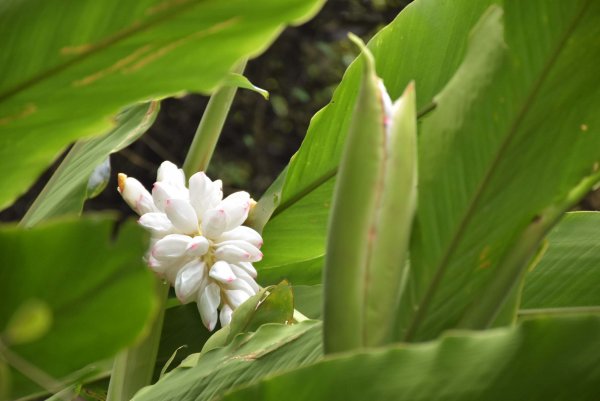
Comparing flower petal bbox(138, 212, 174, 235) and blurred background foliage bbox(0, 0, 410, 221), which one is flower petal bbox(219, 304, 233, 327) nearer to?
flower petal bbox(138, 212, 174, 235)

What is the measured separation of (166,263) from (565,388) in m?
0.36

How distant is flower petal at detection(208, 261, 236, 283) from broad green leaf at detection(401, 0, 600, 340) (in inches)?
10.8

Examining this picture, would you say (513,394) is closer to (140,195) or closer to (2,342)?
(2,342)

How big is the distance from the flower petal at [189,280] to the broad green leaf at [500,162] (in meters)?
0.28

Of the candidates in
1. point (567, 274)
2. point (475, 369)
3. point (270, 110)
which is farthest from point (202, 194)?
point (270, 110)

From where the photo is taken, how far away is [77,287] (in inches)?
11.5

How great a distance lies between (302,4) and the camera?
31 centimetres

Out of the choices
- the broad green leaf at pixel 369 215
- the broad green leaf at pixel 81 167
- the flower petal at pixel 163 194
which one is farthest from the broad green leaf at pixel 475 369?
the broad green leaf at pixel 81 167

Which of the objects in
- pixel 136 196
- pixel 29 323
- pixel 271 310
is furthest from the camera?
pixel 136 196

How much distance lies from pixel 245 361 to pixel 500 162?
0.17 meters

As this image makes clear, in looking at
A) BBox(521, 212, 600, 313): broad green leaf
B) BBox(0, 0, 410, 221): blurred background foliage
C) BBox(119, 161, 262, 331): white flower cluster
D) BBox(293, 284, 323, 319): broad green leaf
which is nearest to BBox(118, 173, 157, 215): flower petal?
BBox(119, 161, 262, 331): white flower cluster

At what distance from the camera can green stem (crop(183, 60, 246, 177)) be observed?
73 centimetres

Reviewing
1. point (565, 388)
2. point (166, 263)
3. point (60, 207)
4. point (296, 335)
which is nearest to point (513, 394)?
point (565, 388)

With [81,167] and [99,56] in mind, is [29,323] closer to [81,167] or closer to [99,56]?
[99,56]
